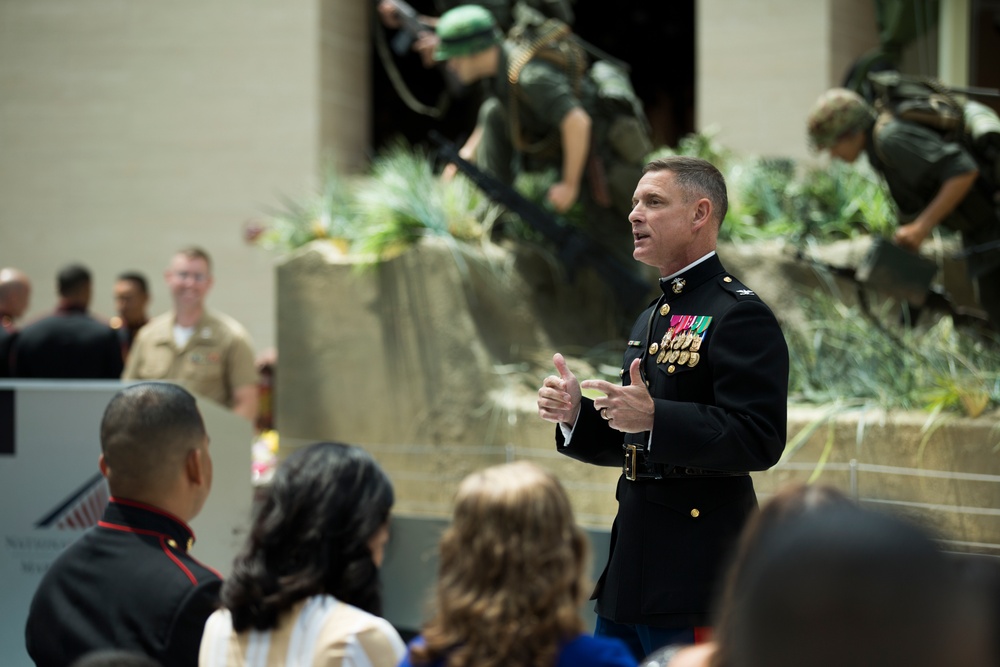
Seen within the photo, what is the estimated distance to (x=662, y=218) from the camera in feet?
10.3

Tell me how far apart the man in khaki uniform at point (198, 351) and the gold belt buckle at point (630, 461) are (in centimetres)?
383

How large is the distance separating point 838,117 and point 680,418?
367 cm

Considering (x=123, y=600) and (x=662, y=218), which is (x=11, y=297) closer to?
(x=123, y=600)

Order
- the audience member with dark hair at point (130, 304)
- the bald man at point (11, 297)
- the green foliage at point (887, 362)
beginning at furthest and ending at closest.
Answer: the audience member with dark hair at point (130, 304) < the bald man at point (11, 297) < the green foliage at point (887, 362)

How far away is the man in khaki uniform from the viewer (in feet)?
21.9

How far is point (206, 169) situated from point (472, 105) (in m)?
2.52

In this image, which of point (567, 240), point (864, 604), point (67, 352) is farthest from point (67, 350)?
point (864, 604)

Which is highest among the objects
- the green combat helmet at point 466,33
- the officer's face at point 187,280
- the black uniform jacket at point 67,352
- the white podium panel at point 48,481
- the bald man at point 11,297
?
the green combat helmet at point 466,33

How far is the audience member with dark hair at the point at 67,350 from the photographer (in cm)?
669

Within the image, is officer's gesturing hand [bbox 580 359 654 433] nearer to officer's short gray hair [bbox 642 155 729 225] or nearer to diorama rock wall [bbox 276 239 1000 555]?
officer's short gray hair [bbox 642 155 729 225]

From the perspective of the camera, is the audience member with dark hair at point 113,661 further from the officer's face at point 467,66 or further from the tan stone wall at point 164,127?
the tan stone wall at point 164,127

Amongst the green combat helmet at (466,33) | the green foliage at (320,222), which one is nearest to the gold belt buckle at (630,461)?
the green combat helmet at (466,33)

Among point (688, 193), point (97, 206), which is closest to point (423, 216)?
point (688, 193)

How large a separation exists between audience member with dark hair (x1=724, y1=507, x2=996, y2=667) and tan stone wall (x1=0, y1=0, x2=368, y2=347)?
9.86m
